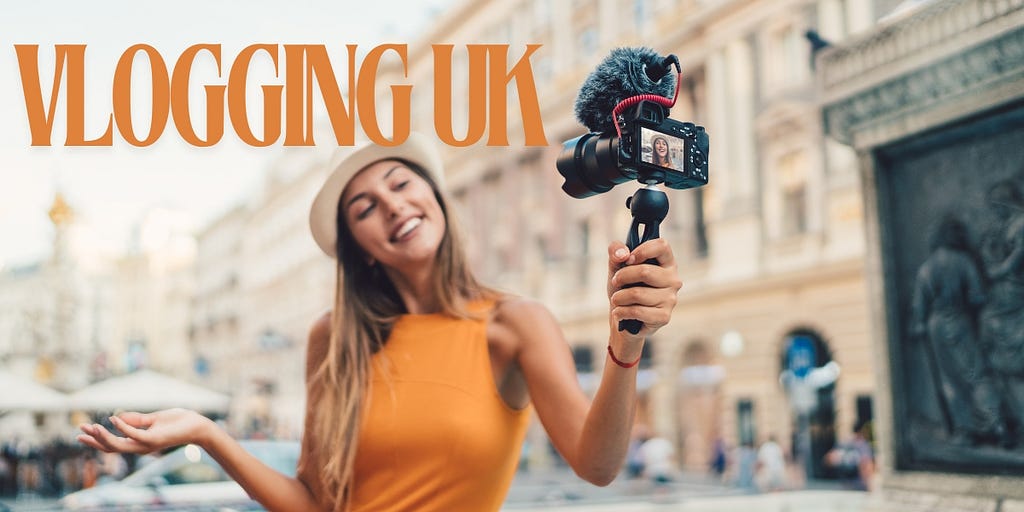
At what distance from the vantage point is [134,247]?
100250 millimetres

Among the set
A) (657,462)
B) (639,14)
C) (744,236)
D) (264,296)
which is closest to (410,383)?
(657,462)

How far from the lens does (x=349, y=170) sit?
2.51 m

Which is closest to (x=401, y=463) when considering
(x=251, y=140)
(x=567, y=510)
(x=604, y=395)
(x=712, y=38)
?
(x=604, y=395)

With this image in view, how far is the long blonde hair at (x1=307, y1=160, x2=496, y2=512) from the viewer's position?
7.40 ft

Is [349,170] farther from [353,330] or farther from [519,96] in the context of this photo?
[519,96]

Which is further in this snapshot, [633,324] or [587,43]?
[587,43]

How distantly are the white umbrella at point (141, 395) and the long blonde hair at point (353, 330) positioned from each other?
57.4ft

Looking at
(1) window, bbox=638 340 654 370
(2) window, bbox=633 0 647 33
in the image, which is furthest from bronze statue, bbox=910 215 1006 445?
(2) window, bbox=633 0 647 33

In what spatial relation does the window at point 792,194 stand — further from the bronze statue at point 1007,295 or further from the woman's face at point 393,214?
the woman's face at point 393,214

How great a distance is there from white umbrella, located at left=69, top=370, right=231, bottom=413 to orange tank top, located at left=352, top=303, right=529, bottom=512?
17722 millimetres

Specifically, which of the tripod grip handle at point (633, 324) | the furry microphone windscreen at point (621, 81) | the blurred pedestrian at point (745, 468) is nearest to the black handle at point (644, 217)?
the tripod grip handle at point (633, 324)

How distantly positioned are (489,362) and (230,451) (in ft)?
Result: 1.88

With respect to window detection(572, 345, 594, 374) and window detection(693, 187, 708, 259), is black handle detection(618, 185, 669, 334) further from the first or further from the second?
window detection(572, 345, 594, 374)

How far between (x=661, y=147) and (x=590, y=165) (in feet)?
0.47
